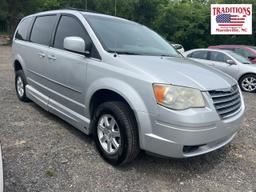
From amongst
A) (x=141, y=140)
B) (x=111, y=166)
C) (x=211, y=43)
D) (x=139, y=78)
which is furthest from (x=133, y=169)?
(x=211, y=43)

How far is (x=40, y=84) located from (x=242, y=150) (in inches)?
128

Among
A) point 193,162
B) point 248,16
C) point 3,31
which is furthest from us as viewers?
point 3,31

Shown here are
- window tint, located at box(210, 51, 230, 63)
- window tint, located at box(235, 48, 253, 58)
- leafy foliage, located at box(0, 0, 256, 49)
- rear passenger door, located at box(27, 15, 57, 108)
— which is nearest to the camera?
rear passenger door, located at box(27, 15, 57, 108)

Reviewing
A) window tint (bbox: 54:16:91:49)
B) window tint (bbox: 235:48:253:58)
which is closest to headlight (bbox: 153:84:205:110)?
window tint (bbox: 54:16:91:49)

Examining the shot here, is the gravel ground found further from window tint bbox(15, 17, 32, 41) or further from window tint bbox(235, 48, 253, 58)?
window tint bbox(235, 48, 253, 58)

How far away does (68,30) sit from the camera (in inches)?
168

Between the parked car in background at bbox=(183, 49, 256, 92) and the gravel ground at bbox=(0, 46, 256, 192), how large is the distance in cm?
529

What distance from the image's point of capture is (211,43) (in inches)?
1057

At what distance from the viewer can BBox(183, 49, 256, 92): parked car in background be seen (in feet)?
30.7

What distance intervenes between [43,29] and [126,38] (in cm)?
171

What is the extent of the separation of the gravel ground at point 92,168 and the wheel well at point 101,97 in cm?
59

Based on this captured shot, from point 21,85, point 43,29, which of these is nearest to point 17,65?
point 21,85

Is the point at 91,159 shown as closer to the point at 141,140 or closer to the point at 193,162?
the point at 141,140

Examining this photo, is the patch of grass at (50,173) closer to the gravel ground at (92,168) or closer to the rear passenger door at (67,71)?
the gravel ground at (92,168)
